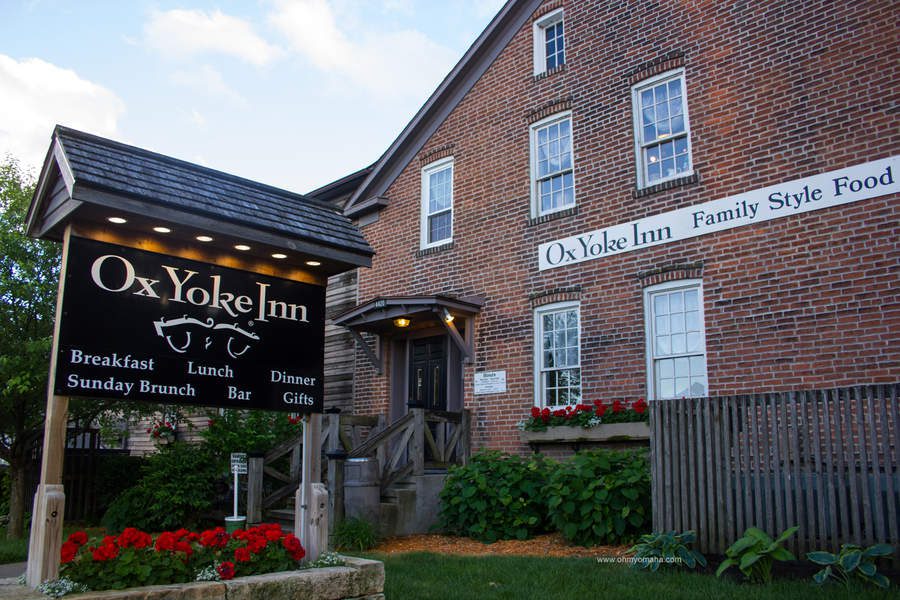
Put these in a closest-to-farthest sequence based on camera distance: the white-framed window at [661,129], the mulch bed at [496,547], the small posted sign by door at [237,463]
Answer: the mulch bed at [496,547] → the small posted sign by door at [237,463] → the white-framed window at [661,129]

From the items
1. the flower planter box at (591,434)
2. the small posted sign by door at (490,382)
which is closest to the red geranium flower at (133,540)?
the flower planter box at (591,434)

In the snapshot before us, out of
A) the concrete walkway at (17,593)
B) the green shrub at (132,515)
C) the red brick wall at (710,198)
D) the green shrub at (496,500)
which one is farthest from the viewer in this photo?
the green shrub at (132,515)

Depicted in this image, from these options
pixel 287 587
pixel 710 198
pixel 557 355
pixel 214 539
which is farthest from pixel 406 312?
pixel 287 587

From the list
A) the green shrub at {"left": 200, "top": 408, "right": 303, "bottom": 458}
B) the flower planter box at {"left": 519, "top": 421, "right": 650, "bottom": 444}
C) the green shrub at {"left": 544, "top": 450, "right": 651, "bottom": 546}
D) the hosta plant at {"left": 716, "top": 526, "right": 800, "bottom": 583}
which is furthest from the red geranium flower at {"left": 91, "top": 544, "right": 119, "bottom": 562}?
the green shrub at {"left": 200, "top": 408, "right": 303, "bottom": 458}

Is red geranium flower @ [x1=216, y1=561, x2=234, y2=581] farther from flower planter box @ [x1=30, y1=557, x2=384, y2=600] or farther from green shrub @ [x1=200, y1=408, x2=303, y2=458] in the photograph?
green shrub @ [x1=200, y1=408, x2=303, y2=458]

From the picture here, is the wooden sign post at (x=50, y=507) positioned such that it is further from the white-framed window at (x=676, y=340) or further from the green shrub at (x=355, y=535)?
the white-framed window at (x=676, y=340)

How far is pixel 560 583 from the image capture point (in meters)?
6.72

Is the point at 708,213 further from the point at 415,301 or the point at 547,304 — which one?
the point at 415,301

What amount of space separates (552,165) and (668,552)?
7200 millimetres

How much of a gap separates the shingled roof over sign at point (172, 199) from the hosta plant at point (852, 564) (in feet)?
15.0

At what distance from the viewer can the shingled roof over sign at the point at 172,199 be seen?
217 inches

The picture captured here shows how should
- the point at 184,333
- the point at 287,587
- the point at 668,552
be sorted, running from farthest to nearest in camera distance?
1. the point at 668,552
2. the point at 184,333
3. the point at 287,587

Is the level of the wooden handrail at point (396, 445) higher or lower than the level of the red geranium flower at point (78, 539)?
higher

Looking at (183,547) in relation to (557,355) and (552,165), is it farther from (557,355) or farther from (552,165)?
(552,165)
